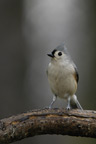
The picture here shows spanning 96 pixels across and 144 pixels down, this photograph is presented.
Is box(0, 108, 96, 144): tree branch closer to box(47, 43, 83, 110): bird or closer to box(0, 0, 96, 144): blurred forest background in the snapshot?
box(47, 43, 83, 110): bird

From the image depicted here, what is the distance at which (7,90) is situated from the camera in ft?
20.9

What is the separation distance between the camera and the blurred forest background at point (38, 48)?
646 cm

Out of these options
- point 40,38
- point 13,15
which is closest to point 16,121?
point 13,15

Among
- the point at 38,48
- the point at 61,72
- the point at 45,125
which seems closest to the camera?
the point at 45,125

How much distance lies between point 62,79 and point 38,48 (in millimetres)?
3567

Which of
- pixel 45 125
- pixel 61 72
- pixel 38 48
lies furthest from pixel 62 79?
pixel 38 48

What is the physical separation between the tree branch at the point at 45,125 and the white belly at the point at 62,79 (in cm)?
99

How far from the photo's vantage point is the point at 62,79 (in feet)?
16.8

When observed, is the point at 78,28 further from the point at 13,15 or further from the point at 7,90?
the point at 7,90

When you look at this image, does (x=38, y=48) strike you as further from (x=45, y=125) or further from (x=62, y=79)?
(x=45, y=125)

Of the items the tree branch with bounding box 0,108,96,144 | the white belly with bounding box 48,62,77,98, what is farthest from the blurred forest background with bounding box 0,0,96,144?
the tree branch with bounding box 0,108,96,144

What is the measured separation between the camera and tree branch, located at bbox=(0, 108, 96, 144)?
4.05 m

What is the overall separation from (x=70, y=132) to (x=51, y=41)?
5755 millimetres

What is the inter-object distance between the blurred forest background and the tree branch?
2.10 meters
